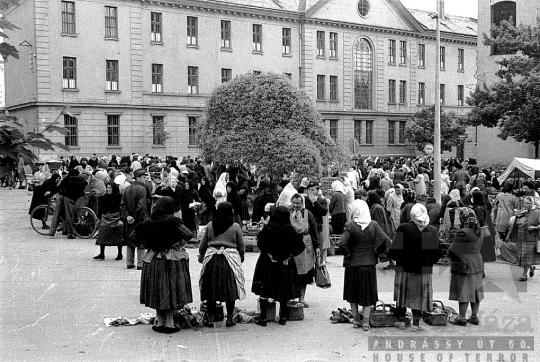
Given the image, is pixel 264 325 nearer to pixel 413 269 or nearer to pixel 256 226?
pixel 413 269

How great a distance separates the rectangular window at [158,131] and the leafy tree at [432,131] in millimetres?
18060

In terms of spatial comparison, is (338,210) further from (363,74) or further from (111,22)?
(363,74)

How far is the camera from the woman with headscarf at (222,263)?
8.84 meters

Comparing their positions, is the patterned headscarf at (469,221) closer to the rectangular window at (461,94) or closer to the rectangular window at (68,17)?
the rectangular window at (68,17)

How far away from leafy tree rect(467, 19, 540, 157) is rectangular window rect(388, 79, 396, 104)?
75.6 ft

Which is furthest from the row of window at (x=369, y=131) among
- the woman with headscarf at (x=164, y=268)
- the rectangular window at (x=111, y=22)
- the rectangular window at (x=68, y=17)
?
the woman with headscarf at (x=164, y=268)

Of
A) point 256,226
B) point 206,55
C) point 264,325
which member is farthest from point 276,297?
point 206,55

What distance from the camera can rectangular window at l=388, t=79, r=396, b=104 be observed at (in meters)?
54.5

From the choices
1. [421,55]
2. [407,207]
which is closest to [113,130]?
[421,55]

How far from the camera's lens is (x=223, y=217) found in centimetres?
897

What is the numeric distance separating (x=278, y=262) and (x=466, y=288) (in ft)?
8.29

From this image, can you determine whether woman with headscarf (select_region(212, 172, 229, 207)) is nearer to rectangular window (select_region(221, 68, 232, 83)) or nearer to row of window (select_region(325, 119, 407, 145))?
rectangular window (select_region(221, 68, 232, 83))

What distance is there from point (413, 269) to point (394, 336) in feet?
2.93

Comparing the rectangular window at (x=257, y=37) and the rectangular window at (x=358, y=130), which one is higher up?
the rectangular window at (x=257, y=37)
